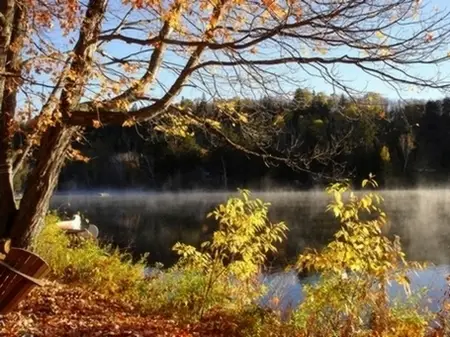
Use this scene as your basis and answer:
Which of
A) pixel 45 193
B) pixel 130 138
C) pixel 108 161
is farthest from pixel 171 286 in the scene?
pixel 108 161

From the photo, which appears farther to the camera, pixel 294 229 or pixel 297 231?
pixel 294 229

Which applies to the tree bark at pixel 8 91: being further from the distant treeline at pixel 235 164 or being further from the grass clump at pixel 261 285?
the distant treeline at pixel 235 164

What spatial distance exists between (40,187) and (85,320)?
7.05 ft

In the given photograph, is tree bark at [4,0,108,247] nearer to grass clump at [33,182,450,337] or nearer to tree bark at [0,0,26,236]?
tree bark at [0,0,26,236]

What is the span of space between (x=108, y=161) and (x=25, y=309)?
6259 cm

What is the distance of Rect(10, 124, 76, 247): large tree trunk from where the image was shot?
7160 millimetres

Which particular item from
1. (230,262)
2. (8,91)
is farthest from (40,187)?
(230,262)

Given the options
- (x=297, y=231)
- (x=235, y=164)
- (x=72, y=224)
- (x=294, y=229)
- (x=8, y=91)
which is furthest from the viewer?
(x=235, y=164)

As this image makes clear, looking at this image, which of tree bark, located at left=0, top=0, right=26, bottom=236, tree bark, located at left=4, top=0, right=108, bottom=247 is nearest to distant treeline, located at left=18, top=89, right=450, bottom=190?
tree bark, located at left=0, top=0, right=26, bottom=236

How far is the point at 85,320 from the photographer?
226 inches

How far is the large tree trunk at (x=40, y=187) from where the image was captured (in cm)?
716

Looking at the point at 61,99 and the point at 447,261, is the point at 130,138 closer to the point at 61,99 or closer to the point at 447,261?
the point at 447,261

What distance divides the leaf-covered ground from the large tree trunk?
0.75m

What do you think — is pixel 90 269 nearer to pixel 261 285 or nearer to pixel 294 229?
pixel 261 285
